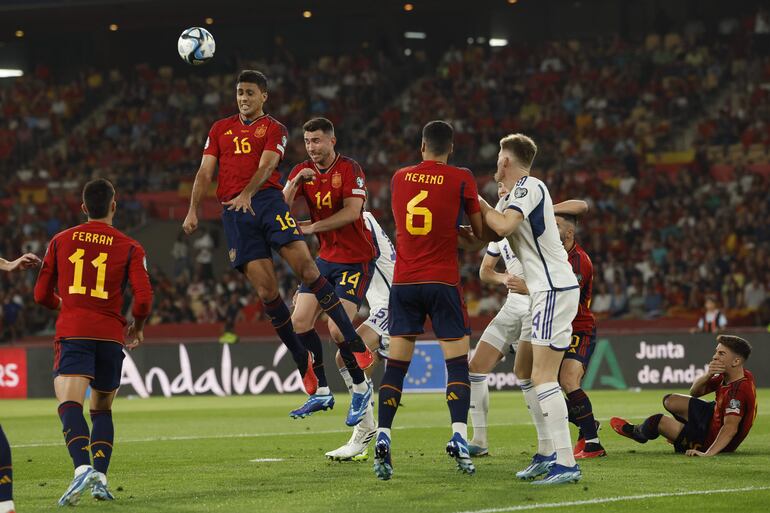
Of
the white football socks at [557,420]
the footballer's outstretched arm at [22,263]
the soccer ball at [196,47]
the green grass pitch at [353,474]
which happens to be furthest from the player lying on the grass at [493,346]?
the footballer's outstretched arm at [22,263]

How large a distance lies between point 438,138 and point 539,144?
24.9 metres

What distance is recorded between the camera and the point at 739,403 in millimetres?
10891

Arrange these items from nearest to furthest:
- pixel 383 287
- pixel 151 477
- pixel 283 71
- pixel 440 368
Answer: pixel 151 477 → pixel 383 287 → pixel 440 368 → pixel 283 71

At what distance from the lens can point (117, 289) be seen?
28.9ft

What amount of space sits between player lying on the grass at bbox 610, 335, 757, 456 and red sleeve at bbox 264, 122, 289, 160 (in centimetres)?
396

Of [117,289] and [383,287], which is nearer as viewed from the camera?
[117,289]


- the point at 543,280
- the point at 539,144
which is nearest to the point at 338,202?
the point at 543,280

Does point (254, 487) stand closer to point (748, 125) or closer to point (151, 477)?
point (151, 477)

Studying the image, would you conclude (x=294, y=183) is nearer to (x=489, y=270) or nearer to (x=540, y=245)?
(x=489, y=270)

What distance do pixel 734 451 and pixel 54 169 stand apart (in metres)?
30.5

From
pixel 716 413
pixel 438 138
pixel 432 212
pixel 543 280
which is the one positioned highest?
pixel 438 138

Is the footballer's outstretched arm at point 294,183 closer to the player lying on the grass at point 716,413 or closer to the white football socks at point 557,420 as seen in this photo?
the white football socks at point 557,420

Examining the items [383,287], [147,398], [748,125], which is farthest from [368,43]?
[383,287]

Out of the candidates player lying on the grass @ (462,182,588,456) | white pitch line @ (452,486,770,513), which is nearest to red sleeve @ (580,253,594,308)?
player lying on the grass @ (462,182,588,456)
